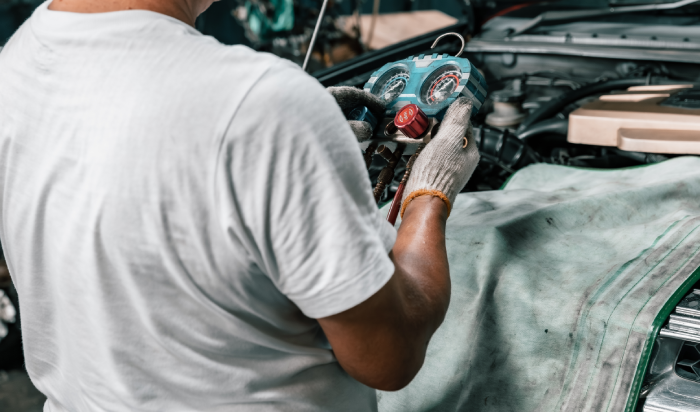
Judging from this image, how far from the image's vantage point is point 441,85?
102 centimetres

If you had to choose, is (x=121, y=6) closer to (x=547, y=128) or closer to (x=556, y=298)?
(x=556, y=298)

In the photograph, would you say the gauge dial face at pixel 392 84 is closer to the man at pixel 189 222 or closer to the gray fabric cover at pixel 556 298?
the gray fabric cover at pixel 556 298

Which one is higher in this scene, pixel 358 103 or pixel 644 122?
pixel 358 103

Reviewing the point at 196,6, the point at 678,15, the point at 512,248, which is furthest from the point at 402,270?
the point at 678,15

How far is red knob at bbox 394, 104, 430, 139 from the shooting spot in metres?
0.88

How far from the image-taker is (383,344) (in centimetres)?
56

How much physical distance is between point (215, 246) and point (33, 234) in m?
0.21

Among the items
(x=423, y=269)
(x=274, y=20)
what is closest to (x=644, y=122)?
(x=423, y=269)

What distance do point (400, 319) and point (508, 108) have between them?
4.07 feet

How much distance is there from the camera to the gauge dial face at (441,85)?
992 millimetres

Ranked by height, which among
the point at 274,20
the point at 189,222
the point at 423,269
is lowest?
the point at 274,20

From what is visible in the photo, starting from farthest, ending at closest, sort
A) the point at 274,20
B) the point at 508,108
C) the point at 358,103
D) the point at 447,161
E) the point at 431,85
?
the point at 274,20 < the point at 508,108 < the point at 431,85 < the point at 358,103 < the point at 447,161

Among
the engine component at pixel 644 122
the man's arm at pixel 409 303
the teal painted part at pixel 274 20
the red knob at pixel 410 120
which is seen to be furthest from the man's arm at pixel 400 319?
the teal painted part at pixel 274 20

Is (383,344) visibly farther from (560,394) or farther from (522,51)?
(522,51)
